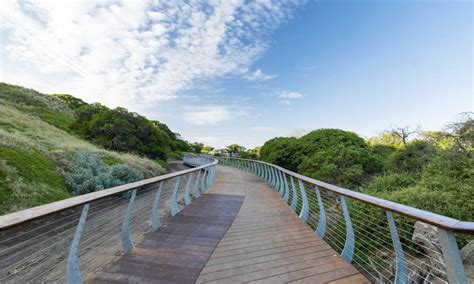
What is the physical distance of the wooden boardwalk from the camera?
7.44 ft

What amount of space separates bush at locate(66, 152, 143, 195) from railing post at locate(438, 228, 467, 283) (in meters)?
9.47

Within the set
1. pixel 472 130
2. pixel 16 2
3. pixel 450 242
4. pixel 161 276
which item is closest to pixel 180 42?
pixel 16 2

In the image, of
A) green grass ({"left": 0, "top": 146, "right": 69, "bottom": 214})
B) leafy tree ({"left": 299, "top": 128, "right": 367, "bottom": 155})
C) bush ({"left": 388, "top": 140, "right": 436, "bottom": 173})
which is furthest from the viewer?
leafy tree ({"left": 299, "top": 128, "right": 367, "bottom": 155})

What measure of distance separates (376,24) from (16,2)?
13479 mm

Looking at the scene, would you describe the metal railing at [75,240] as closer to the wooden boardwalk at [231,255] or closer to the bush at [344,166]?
the wooden boardwalk at [231,255]

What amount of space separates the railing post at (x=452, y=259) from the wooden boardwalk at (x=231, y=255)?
1132 mm

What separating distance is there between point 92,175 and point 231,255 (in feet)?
27.0

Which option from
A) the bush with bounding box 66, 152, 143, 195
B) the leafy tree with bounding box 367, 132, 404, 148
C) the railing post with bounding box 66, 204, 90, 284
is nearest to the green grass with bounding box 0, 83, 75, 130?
the bush with bounding box 66, 152, 143, 195

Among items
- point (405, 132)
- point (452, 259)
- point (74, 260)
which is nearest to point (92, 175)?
point (74, 260)

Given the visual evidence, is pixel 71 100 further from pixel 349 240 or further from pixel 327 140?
pixel 349 240

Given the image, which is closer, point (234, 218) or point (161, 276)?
point (161, 276)

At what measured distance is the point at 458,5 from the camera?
7133mm

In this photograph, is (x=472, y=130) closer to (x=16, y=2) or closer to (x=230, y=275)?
(x=230, y=275)

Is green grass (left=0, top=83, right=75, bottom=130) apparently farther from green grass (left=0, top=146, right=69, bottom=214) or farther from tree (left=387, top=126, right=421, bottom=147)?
tree (left=387, top=126, right=421, bottom=147)
